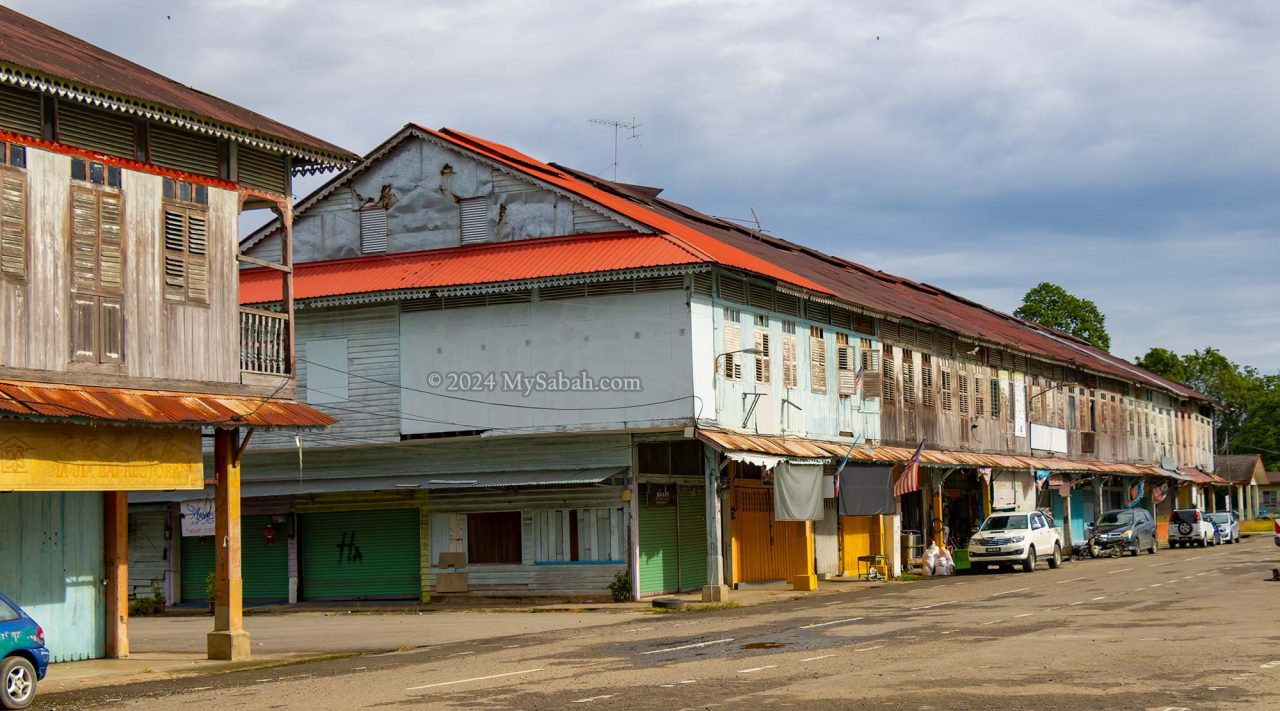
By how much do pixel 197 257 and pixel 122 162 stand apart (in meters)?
1.65

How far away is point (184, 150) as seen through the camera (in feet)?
67.2

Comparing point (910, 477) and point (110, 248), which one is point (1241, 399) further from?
point (110, 248)

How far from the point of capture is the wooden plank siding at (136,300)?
17781mm

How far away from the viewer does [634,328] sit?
31797 millimetres

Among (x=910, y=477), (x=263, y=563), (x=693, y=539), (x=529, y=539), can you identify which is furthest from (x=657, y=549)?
(x=263, y=563)

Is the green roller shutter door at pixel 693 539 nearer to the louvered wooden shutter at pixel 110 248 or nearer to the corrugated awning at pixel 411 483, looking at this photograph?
the corrugated awning at pixel 411 483

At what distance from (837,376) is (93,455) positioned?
23.7 m

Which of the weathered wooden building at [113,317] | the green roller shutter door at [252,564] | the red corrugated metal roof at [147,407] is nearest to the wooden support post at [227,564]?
the weathered wooden building at [113,317]

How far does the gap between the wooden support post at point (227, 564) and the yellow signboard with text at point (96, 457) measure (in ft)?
1.98

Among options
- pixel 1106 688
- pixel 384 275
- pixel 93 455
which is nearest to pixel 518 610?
pixel 384 275

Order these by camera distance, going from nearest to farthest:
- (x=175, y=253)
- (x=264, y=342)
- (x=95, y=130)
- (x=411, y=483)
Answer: (x=95, y=130)
(x=175, y=253)
(x=264, y=342)
(x=411, y=483)

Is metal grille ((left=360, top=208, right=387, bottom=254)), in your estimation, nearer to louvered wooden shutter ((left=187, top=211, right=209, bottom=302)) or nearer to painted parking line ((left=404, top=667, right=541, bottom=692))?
louvered wooden shutter ((left=187, top=211, right=209, bottom=302))

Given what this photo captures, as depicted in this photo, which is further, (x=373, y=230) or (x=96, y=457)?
(x=373, y=230)

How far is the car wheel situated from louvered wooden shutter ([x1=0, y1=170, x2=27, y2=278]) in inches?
191
